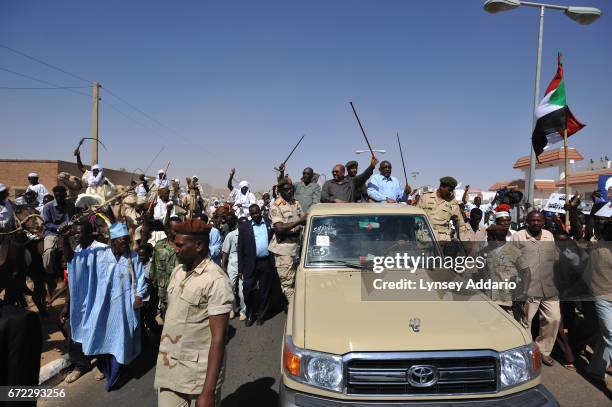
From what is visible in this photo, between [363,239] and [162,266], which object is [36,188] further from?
[363,239]

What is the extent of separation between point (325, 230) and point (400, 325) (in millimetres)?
1486

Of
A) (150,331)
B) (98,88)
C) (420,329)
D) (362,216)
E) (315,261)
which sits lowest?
(150,331)

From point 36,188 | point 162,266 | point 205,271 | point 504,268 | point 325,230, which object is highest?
point 36,188

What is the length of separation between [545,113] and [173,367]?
7839 mm

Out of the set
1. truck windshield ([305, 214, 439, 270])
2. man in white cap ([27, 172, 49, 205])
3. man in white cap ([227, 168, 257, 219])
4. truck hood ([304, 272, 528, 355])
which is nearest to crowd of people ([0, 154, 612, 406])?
truck windshield ([305, 214, 439, 270])

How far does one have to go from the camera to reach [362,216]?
3916mm

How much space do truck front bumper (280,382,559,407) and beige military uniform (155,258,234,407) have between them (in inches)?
19.1

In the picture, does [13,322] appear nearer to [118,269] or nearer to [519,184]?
[118,269]

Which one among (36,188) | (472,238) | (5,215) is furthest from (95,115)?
(472,238)

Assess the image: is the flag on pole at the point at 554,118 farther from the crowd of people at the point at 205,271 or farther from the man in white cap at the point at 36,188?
the man in white cap at the point at 36,188

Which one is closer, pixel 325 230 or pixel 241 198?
pixel 325 230

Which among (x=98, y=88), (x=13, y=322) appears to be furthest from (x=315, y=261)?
(x=98, y=88)

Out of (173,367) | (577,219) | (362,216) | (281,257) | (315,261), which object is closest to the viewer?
(173,367)

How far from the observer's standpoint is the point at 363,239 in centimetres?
382
